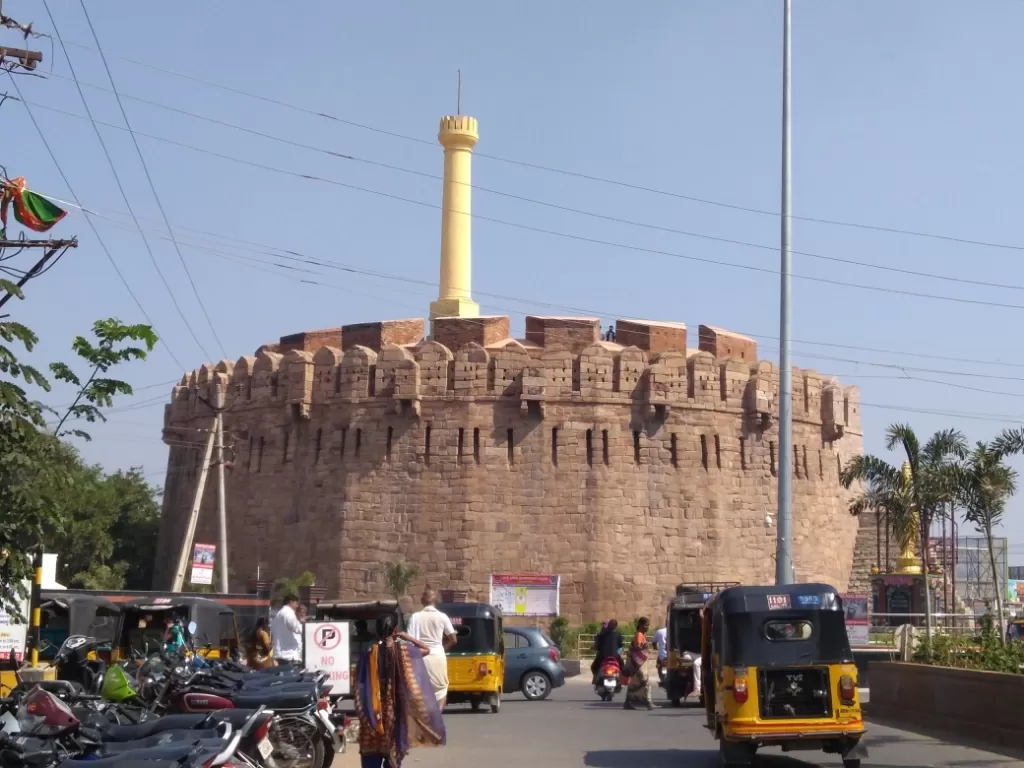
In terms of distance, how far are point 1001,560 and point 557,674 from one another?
66.5 ft

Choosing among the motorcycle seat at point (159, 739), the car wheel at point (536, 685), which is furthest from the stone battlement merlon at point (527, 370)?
the motorcycle seat at point (159, 739)

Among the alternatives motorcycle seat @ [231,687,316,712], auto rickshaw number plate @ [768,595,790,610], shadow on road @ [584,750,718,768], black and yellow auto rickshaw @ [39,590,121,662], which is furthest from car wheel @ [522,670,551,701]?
motorcycle seat @ [231,687,316,712]

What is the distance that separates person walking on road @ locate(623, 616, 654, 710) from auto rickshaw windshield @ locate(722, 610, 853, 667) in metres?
6.88

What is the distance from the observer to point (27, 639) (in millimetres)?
15320

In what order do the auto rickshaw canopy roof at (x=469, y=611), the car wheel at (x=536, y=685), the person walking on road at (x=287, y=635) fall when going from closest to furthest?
the person walking on road at (x=287, y=635) → the auto rickshaw canopy roof at (x=469, y=611) → the car wheel at (x=536, y=685)

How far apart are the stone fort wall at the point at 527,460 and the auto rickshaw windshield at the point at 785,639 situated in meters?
19.3

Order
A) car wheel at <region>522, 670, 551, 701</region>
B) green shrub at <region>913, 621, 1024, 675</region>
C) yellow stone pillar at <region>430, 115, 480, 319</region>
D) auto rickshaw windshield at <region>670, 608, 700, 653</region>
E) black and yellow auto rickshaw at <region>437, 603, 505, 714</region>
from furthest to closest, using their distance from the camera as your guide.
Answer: yellow stone pillar at <region>430, 115, 480, 319</region>
car wheel at <region>522, 670, 551, 701</region>
auto rickshaw windshield at <region>670, 608, 700, 653</region>
black and yellow auto rickshaw at <region>437, 603, 505, 714</region>
green shrub at <region>913, 621, 1024, 675</region>

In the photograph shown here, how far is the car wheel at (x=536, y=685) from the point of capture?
63.0 ft

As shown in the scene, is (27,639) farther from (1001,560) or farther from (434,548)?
A: (1001,560)

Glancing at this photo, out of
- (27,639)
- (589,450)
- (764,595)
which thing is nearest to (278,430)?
(589,450)

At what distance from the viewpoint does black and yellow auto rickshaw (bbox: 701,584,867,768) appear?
965 cm

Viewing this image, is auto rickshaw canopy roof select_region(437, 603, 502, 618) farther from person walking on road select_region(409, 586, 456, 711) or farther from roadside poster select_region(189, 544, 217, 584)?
roadside poster select_region(189, 544, 217, 584)

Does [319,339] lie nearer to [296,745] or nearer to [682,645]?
[682,645]

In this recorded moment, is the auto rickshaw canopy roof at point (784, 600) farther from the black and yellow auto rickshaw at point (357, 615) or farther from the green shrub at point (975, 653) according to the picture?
the black and yellow auto rickshaw at point (357, 615)
